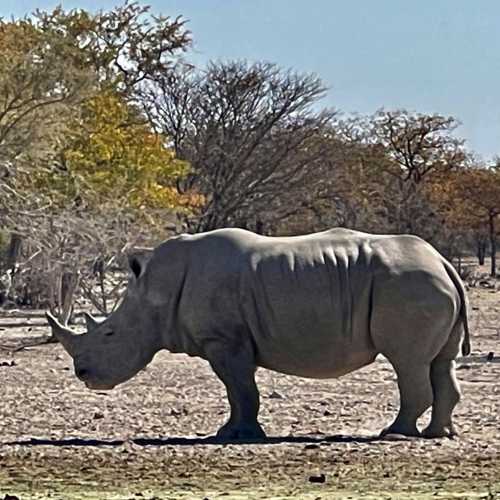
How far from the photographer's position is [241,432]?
565 inches

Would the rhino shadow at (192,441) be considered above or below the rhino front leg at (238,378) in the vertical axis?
below

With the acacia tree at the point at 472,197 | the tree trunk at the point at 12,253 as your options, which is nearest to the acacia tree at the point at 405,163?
the acacia tree at the point at 472,197

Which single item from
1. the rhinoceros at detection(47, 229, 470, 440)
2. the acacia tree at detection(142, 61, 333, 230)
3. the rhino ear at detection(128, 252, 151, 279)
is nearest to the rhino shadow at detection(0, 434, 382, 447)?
the rhinoceros at detection(47, 229, 470, 440)

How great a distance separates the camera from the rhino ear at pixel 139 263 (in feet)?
49.5

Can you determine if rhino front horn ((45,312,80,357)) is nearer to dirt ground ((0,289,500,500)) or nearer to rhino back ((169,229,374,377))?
dirt ground ((0,289,500,500))

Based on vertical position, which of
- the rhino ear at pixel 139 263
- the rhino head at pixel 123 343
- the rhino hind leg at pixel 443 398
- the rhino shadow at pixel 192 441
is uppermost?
the rhino ear at pixel 139 263

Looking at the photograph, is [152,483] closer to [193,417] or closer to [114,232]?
[193,417]

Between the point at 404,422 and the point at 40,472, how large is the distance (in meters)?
3.92

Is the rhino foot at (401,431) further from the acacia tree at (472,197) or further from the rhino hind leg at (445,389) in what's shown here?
the acacia tree at (472,197)

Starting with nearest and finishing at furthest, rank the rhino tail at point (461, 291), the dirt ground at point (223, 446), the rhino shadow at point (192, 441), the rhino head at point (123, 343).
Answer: the dirt ground at point (223, 446) → the rhino shadow at point (192, 441) → the rhino tail at point (461, 291) → the rhino head at point (123, 343)

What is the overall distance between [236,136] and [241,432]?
47165mm

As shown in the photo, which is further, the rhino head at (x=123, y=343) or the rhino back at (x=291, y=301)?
the rhino head at (x=123, y=343)

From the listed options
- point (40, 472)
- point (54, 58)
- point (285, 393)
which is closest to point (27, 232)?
point (54, 58)

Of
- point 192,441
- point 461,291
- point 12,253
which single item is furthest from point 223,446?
point 12,253
